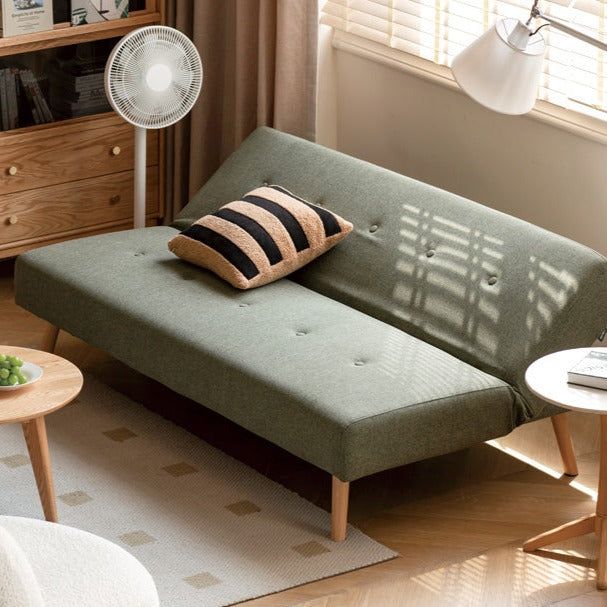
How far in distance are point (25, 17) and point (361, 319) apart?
179cm

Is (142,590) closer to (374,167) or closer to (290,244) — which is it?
(290,244)

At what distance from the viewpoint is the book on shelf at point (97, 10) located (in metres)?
5.30

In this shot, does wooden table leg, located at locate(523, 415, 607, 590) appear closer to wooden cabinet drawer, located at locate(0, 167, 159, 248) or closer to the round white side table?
the round white side table

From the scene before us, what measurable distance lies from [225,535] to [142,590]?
95cm

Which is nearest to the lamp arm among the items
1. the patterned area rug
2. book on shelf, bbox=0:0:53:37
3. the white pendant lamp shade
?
the white pendant lamp shade

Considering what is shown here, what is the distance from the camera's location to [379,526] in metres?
3.93

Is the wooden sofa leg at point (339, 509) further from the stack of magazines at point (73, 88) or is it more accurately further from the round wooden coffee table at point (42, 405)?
the stack of magazines at point (73, 88)

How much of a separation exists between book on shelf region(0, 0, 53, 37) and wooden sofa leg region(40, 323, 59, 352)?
43.5 inches

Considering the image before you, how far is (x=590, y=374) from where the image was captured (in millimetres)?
3605

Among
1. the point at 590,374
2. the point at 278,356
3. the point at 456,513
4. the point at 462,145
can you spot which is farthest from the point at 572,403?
the point at 462,145

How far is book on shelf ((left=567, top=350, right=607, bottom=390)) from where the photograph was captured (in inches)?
141

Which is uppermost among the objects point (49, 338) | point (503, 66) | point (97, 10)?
point (503, 66)

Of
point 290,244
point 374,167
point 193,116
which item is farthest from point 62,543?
point 193,116

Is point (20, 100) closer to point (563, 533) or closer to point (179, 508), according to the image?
point (179, 508)
